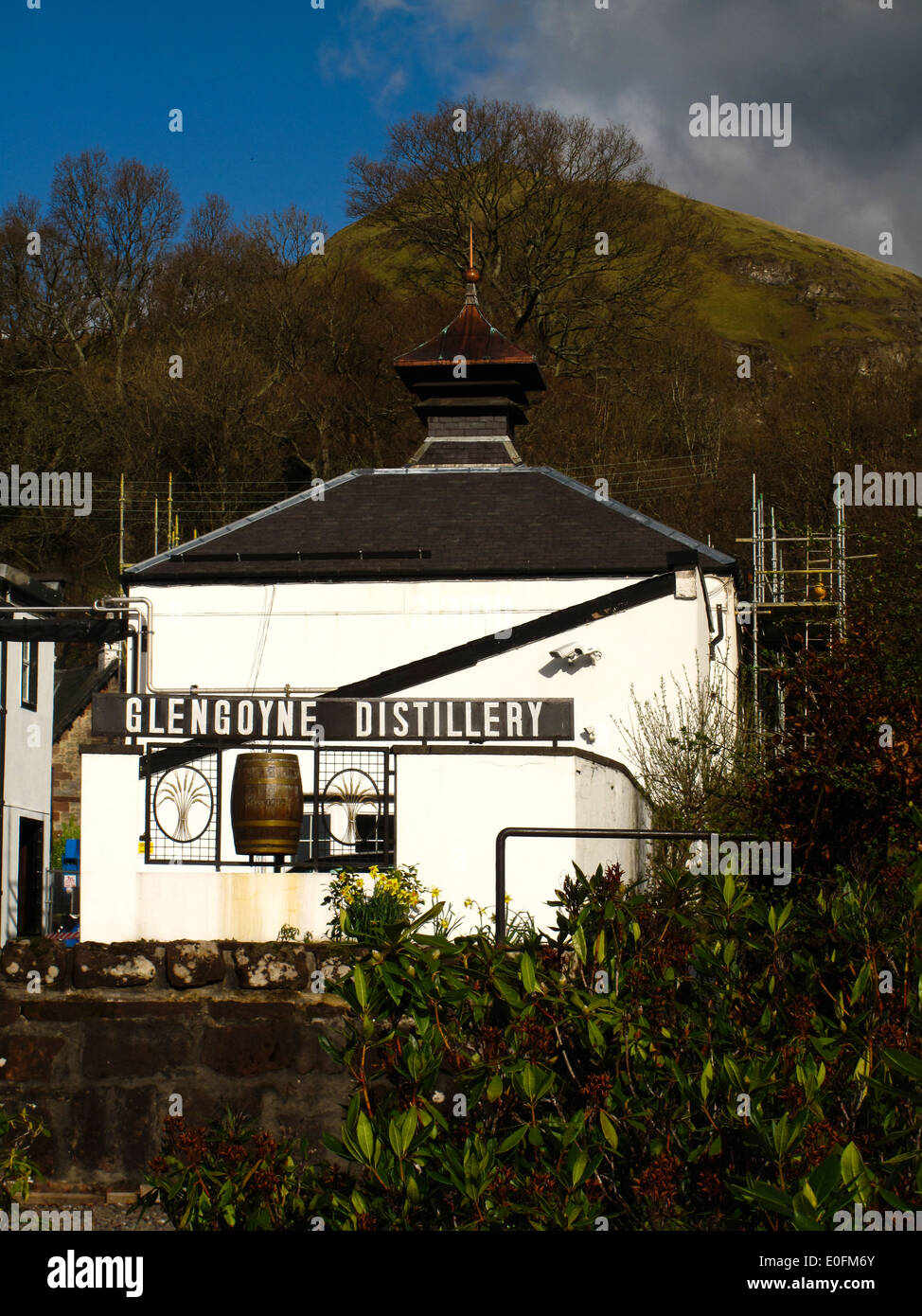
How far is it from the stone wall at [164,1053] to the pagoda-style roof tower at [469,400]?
18182mm

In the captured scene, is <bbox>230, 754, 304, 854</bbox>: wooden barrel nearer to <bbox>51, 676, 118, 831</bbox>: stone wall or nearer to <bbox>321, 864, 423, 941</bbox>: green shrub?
<bbox>321, 864, 423, 941</bbox>: green shrub

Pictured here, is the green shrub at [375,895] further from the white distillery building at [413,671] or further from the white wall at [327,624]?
the white wall at [327,624]

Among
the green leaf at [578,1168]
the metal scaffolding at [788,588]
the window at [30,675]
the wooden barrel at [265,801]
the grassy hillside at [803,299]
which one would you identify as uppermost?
the grassy hillside at [803,299]

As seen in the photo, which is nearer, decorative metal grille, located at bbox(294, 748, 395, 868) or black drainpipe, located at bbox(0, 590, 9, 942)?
decorative metal grille, located at bbox(294, 748, 395, 868)

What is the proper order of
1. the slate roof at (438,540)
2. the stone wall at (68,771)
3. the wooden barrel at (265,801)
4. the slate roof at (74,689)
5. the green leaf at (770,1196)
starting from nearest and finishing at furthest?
the green leaf at (770,1196)
the wooden barrel at (265,801)
the slate roof at (438,540)
the stone wall at (68,771)
the slate roof at (74,689)

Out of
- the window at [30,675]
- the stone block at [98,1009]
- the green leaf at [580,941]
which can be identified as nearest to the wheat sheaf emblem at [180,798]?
the stone block at [98,1009]

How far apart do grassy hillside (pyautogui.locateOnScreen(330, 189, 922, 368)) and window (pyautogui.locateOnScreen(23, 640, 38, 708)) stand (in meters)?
55.3

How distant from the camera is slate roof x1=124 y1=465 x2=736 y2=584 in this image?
76.2ft

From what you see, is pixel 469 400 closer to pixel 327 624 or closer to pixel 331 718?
pixel 327 624

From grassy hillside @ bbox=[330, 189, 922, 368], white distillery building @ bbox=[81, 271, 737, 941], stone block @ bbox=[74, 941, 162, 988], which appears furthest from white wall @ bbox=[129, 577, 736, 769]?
grassy hillside @ bbox=[330, 189, 922, 368]

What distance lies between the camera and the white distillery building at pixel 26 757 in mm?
23562

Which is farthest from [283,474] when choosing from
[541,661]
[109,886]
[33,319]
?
[109,886]

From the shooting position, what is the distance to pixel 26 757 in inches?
1001

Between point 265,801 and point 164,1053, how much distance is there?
2258 mm
